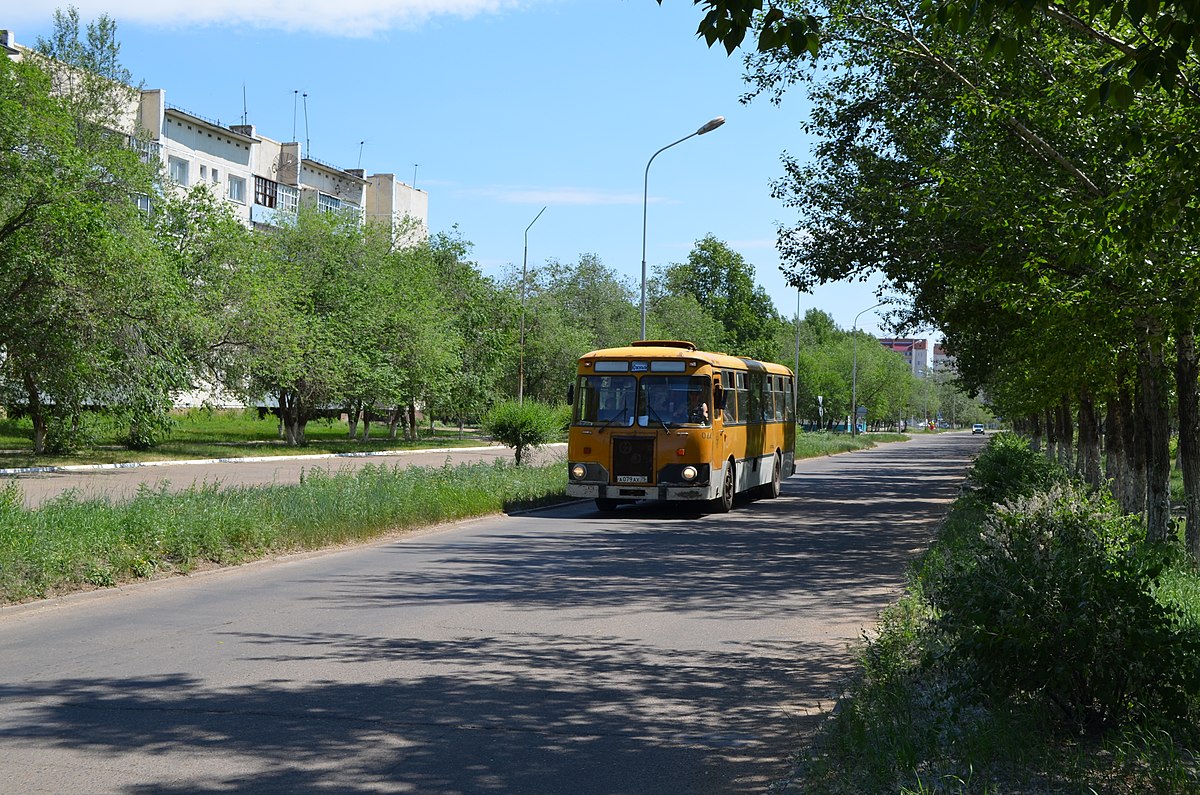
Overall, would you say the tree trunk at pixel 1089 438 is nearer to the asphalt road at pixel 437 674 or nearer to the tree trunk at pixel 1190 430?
the tree trunk at pixel 1190 430

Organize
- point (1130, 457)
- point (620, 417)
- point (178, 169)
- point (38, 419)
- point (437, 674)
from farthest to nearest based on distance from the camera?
1. point (178, 169)
2. point (38, 419)
3. point (1130, 457)
4. point (620, 417)
5. point (437, 674)

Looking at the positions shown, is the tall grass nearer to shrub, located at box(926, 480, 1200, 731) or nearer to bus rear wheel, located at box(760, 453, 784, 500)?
→ shrub, located at box(926, 480, 1200, 731)

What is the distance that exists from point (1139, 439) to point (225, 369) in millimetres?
28705

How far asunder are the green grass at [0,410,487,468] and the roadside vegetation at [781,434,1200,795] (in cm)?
3080

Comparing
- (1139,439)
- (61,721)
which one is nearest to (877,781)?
(61,721)

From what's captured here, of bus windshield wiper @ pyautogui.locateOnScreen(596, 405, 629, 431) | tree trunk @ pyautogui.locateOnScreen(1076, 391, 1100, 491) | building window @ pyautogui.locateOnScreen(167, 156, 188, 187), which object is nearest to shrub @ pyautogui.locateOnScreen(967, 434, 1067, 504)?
bus windshield wiper @ pyautogui.locateOnScreen(596, 405, 629, 431)

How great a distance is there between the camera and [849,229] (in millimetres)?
23906

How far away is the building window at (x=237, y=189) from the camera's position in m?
78.1

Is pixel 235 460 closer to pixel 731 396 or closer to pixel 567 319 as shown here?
pixel 731 396

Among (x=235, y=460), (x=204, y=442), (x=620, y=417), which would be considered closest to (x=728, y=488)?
(x=620, y=417)

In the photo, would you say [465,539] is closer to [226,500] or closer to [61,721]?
[226,500]

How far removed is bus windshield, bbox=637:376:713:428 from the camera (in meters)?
22.4

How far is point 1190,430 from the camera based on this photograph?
50.9ft

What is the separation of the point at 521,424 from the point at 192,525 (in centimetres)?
1760
